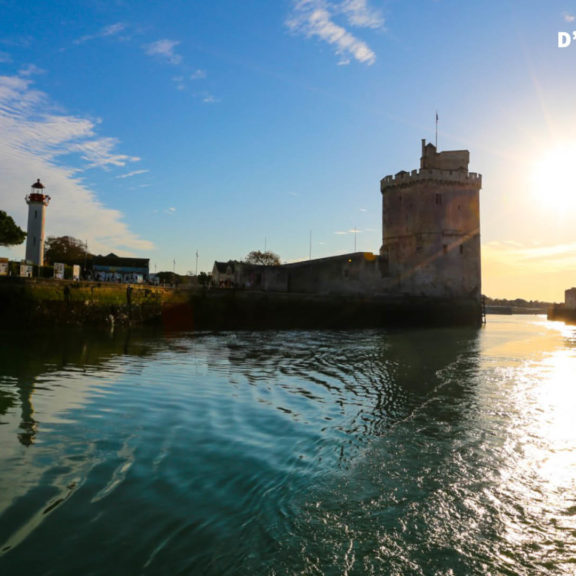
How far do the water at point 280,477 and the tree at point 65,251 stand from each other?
61023 millimetres

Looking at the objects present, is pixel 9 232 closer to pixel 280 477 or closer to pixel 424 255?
pixel 424 255

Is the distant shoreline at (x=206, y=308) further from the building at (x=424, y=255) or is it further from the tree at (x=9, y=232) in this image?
the tree at (x=9, y=232)

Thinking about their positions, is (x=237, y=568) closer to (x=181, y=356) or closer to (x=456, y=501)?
(x=456, y=501)

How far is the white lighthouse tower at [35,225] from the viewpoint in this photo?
147ft

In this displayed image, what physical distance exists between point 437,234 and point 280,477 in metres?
42.4

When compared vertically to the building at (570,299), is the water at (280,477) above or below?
below

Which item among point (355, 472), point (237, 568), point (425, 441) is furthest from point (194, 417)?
point (237, 568)

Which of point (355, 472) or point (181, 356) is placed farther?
point (181, 356)

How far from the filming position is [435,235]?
43.9 m

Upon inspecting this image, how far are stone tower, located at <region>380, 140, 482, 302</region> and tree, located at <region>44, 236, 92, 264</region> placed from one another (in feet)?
152

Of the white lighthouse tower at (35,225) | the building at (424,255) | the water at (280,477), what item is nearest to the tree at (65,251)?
the white lighthouse tower at (35,225)

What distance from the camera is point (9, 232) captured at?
4194cm

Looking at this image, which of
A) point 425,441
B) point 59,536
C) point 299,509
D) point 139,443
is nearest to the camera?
point 59,536

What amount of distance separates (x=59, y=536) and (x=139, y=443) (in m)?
2.37
